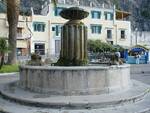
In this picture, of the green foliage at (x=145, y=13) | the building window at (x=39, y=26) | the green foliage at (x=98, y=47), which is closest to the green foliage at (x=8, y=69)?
the building window at (x=39, y=26)

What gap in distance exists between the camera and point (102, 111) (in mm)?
9250

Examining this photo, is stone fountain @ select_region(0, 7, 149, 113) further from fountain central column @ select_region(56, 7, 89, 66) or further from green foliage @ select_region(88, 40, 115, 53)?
green foliage @ select_region(88, 40, 115, 53)

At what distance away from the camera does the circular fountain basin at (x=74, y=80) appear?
1073 centimetres

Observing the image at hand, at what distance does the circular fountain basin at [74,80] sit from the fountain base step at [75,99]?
273 mm

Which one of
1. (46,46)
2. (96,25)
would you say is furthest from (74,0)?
→ (46,46)

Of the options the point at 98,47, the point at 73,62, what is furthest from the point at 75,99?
the point at 98,47

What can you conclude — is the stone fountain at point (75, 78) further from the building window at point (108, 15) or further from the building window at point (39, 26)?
the building window at point (108, 15)

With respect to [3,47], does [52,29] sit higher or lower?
higher

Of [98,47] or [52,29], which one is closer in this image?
[98,47]

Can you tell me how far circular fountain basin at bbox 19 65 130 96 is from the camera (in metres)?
10.7

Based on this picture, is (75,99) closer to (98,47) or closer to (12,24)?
(12,24)

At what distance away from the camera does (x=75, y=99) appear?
10016mm

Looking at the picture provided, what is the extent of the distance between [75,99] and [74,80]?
2.83 feet

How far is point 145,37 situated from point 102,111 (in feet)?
198
